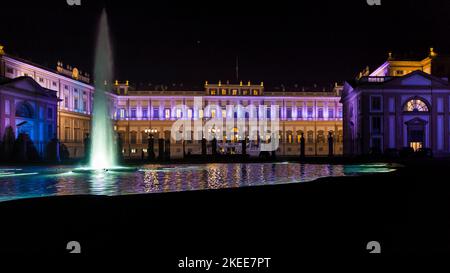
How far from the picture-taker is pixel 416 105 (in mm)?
49969

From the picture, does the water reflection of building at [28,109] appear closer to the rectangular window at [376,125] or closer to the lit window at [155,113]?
the lit window at [155,113]

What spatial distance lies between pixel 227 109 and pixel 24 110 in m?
43.6

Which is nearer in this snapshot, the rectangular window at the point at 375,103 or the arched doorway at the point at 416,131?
the arched doorway at the point at 416,131

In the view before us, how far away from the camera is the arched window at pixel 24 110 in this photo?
47019mm

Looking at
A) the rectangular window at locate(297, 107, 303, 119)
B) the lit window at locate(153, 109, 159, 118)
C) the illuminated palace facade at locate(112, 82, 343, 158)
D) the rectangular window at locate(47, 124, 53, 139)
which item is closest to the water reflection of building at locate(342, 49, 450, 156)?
the illuminated palace facade at locate(112, 82, 343, 158)

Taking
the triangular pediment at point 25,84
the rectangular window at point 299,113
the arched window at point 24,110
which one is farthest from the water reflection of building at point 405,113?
the rectangular window at point 299,113

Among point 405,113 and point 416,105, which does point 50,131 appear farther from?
point 416,105

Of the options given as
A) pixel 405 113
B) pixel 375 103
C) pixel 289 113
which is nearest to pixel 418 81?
pixel 405 113

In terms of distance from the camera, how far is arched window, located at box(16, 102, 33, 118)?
4702cm

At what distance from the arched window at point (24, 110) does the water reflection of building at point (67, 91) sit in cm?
550

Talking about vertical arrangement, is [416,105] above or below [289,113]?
below

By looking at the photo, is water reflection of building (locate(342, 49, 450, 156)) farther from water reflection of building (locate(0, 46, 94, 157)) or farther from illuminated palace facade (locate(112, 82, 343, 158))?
water reflection of building (locate(0, 46, 94, 157))
